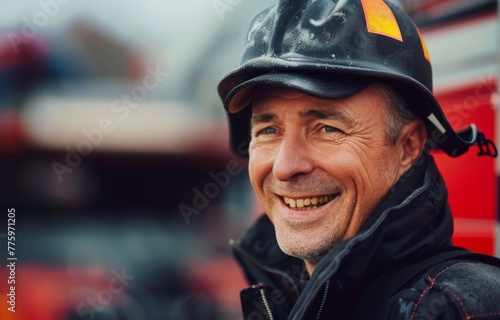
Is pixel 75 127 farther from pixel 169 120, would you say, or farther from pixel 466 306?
pixel 466 306

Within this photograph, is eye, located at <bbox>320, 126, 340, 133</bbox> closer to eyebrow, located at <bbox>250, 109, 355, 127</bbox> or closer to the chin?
eyebrow, located at <bbox>250, 109, 355, 127</bbox>

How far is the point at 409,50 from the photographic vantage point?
1.72m

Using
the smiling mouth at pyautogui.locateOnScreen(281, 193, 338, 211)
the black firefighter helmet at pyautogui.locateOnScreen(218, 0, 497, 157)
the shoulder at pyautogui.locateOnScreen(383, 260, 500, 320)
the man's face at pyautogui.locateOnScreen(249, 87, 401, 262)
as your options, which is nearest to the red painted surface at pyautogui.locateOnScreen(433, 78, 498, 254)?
the black firefighter helmet at pyautogui.locateOnScreen(218, 0, 497, 157)

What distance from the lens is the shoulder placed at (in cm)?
135

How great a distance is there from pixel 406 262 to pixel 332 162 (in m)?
0.33

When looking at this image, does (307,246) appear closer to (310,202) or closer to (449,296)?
(310,202)

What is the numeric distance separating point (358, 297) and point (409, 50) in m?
0.69

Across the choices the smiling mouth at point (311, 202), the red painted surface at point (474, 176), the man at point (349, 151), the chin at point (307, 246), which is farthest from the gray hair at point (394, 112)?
the red painted surface at point (474, 176)

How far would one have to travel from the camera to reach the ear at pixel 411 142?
177 centimetres

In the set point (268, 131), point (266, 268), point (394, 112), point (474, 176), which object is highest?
point (268, 131)

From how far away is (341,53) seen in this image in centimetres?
164

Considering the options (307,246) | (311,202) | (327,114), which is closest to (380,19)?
(327,114)

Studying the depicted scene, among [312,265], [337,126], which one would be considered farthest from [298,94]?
[312,265]

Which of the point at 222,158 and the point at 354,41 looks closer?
the point at 354,41
